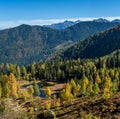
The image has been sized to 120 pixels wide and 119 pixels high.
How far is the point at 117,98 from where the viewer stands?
118 meters

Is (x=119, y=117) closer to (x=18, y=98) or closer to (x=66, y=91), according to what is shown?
(x=66, y=91)

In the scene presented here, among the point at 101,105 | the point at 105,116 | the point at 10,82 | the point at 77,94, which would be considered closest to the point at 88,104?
the point at 101,105

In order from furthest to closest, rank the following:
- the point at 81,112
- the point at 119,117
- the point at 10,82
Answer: the point at 10,82 → the point at 81,112 → the point at 119,117

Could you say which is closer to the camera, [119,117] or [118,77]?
[119,117]

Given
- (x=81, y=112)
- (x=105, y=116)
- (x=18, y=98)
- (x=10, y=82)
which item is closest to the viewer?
(x=105, y=116)

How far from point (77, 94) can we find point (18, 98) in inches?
1453

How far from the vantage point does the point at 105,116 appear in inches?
3846

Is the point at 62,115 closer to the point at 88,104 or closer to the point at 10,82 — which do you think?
the point at 88,104

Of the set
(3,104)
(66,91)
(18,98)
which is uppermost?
(3,104)

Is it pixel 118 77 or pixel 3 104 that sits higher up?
pixel 3 104

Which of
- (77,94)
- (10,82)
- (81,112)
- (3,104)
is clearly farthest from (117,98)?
(10,82)

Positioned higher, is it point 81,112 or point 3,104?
point 3,104

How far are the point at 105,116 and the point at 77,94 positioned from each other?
61088 mm

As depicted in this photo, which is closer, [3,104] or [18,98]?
[3,104]
